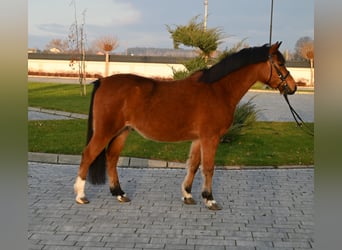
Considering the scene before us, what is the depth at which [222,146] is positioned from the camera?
353 inches

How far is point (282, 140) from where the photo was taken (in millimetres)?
9867

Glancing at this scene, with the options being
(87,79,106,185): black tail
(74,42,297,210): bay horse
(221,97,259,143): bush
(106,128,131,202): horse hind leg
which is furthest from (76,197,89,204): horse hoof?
(221,97,259,143): bush

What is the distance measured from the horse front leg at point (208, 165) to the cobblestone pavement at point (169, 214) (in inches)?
5.6

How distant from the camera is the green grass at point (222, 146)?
7.77 metres

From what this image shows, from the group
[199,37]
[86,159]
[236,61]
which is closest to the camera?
[236,61]

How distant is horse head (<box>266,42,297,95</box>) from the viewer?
4.87 meters

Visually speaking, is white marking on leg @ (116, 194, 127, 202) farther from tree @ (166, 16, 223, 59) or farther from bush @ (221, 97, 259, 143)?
tree @ (166, 16, 223, 59)

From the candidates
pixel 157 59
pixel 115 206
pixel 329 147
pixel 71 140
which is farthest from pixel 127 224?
pixel 157 59

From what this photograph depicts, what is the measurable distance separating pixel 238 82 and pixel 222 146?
159 inches

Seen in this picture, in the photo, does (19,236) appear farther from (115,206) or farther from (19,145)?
(115,206)

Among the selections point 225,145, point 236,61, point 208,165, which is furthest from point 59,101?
point 236,61

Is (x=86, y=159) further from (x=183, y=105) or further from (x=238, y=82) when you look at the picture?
(x=238, y=82)

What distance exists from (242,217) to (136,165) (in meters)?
2.97

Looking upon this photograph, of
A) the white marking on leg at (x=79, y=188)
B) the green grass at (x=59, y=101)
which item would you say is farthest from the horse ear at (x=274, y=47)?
the green grass at (x=59, y=101)
